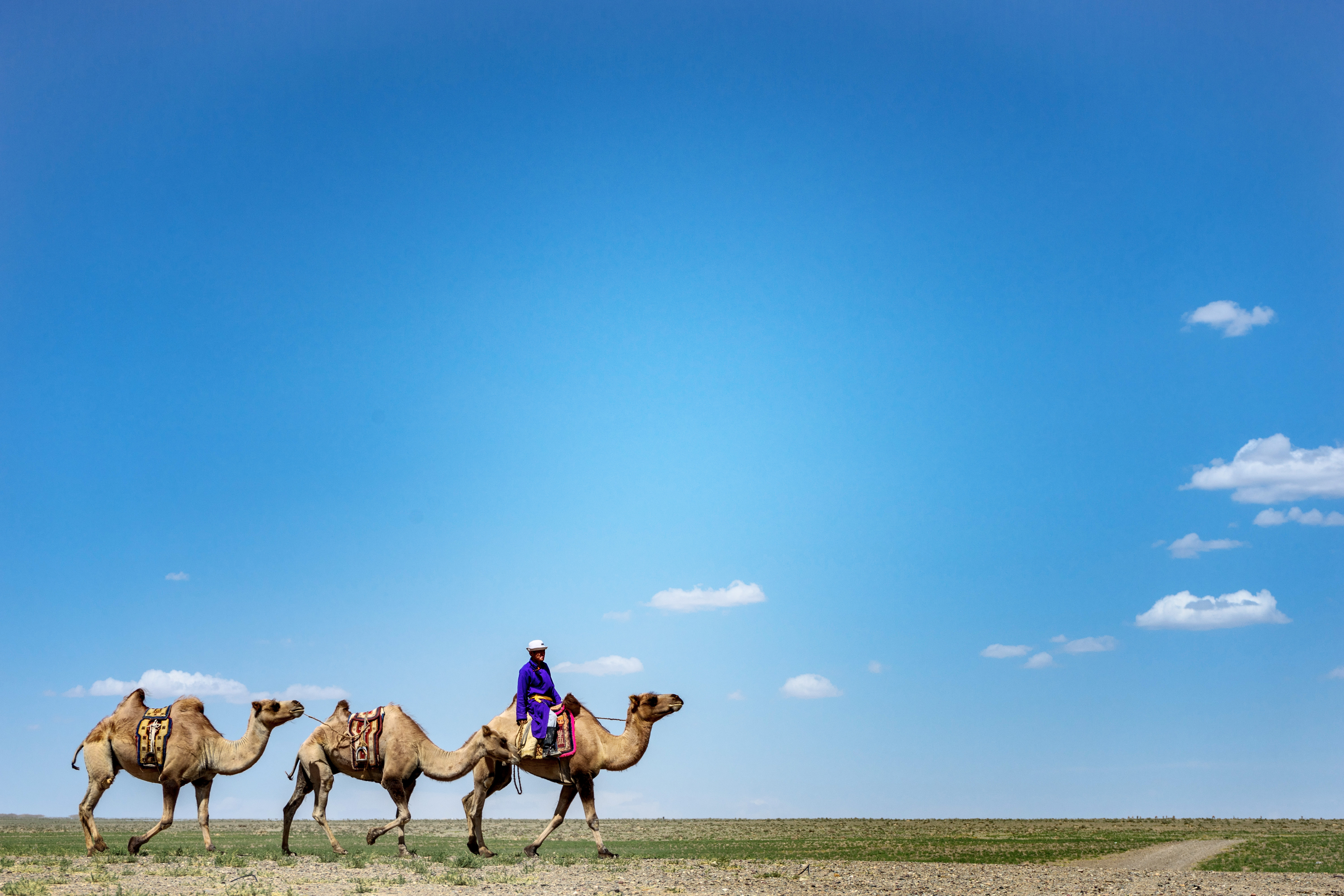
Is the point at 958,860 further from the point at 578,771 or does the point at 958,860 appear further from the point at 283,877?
the point at 283,877

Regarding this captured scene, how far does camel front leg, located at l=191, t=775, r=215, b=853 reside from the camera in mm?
23328

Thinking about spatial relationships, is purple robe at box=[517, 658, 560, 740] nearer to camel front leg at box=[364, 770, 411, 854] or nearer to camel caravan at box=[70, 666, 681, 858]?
camel caravan at box=[70, 666, 681, 858]

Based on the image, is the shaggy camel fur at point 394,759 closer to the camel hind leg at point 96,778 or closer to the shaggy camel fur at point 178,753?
the shaggy camel fur at point 178,753

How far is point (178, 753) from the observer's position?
23.0 metres

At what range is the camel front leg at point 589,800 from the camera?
2217 centimetres

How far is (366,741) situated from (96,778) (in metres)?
6.02

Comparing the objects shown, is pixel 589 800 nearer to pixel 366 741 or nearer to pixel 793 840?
pixel 366 741

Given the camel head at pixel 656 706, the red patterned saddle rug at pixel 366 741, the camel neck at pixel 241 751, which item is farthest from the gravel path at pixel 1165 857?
the camel neck at pixel 241 751

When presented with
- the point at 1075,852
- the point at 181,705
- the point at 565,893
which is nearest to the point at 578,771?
the point at 565,893

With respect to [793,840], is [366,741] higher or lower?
higher

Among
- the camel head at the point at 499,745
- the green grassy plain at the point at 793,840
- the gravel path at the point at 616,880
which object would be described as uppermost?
the camel head at the point at 499,745

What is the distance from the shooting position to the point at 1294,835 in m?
44.2

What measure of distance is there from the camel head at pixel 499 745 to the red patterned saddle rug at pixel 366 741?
2436 millimetres

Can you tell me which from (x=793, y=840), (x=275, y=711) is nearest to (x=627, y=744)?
(x=275, y=711)
